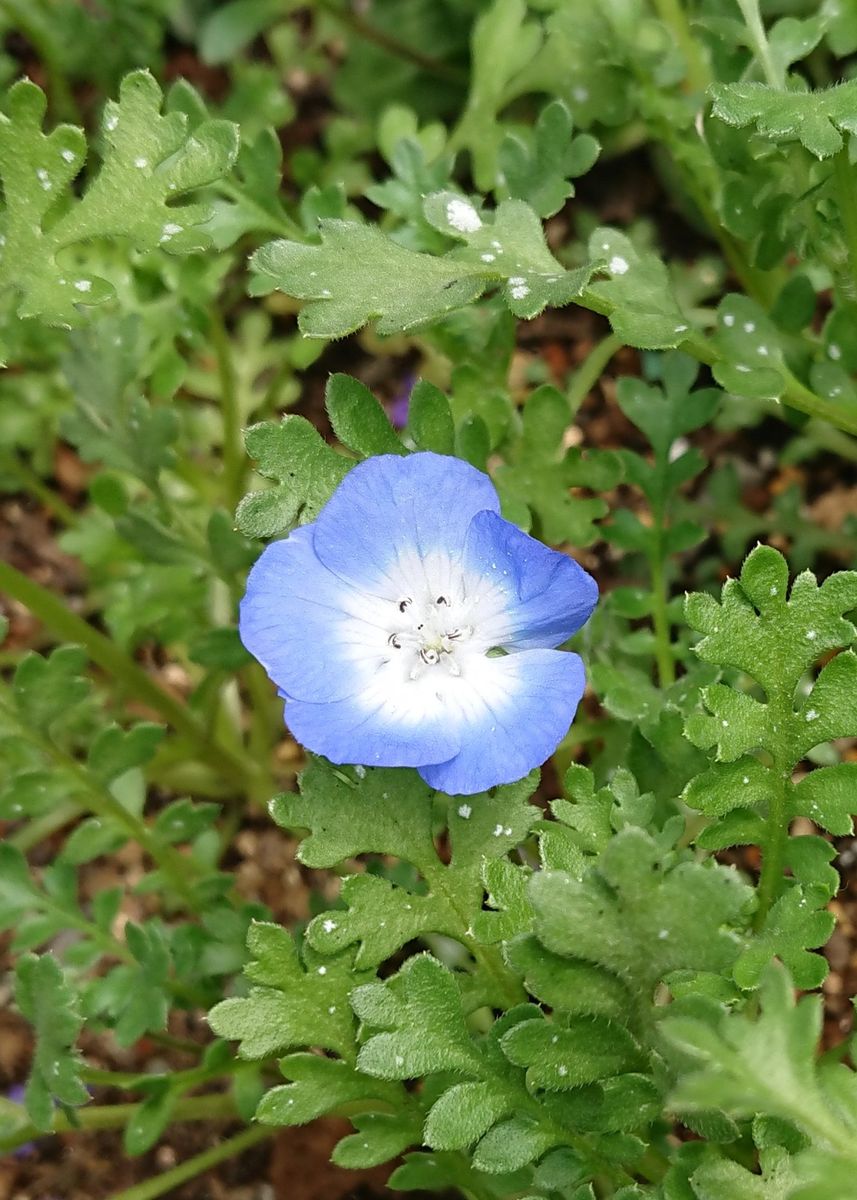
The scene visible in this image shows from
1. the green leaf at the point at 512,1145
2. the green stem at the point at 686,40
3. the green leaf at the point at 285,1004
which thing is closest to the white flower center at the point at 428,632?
the green leaf at the point at 285,1004

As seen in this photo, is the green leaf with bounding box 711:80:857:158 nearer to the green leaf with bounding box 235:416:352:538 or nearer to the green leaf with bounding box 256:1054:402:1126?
the green leaf with bounding box 235:416:352:538

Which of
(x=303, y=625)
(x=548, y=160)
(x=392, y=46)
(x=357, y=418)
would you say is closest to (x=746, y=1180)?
(x=303, y=625)

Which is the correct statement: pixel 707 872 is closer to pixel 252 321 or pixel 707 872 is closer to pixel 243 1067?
pixel 243 1067

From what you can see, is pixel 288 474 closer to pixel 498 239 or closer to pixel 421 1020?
pixel 498 239

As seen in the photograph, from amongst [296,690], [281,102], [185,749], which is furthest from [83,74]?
[296,690]

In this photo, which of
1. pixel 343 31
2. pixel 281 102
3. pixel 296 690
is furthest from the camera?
pixel 343 31
